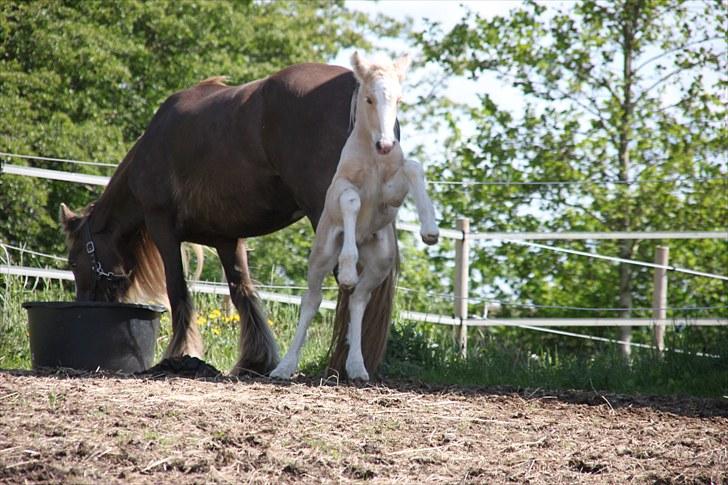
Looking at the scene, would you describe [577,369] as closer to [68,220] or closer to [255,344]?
[255,344]

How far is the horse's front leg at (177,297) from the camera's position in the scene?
6984 mm

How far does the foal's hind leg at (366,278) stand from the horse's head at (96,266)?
8.62 feet

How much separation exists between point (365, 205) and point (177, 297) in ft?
6.89

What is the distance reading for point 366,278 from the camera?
5.69 meters

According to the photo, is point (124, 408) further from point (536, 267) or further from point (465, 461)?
point (536, 267)

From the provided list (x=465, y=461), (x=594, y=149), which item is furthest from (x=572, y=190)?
(x=465, y=461)

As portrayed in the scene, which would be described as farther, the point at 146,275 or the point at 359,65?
the point at 146,275

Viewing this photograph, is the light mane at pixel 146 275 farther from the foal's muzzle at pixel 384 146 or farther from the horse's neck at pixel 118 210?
the foal's muzzle at pixel 384 146

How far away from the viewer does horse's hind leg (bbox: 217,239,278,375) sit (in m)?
6.97

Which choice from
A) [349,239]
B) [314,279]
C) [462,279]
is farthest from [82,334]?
[462,279]

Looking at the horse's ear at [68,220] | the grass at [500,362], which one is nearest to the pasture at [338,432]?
the grass at [500,362]

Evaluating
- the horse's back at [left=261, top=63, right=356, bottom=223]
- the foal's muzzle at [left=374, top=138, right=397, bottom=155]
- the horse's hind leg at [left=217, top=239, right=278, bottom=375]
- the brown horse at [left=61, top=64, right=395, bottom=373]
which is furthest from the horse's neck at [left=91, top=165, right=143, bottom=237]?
the foal's muzzle at [left=374, top=138, right=397, bottom=155]

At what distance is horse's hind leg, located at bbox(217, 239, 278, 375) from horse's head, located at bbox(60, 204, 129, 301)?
0.88 metres

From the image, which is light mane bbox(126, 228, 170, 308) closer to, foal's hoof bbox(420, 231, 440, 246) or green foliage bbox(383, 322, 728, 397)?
green foliage bbox(383, 322, 728, 397)
